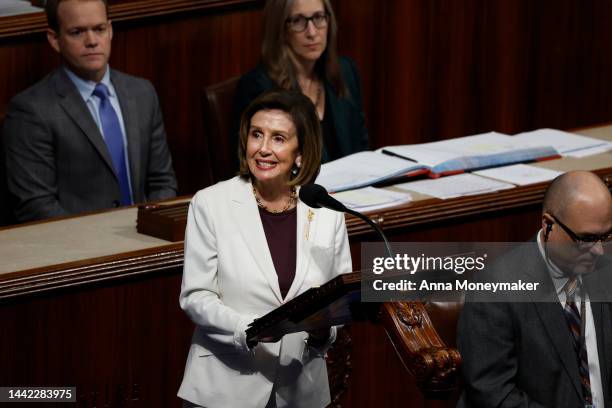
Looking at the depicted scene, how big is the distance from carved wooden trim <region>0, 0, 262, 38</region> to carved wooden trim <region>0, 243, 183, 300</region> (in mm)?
1330

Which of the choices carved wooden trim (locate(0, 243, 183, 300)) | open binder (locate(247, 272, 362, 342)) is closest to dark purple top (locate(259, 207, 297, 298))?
open binder (locate(247, 272, 362, 342))

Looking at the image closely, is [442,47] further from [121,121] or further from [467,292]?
[467,292]

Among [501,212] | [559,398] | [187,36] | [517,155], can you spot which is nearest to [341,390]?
[559,398]

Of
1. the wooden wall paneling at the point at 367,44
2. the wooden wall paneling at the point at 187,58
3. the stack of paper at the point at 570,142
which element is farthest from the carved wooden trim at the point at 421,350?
the wooden wall paneling at the point at 367,44

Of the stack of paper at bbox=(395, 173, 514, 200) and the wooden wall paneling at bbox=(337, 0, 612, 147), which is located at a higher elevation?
the wooden wall paneling at bbox=(337, 0, 612, 147)

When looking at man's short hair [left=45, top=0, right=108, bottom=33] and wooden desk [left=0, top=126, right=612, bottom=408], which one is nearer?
wooden desk [left=0, top=126, right=612, bottom=408]

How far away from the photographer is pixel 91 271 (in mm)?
3016

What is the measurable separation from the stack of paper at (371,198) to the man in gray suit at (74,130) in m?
0.78

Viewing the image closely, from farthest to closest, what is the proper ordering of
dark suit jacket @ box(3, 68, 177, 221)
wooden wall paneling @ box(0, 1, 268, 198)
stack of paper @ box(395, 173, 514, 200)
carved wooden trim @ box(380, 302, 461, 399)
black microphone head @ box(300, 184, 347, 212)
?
1. wooden wall paneling @ box(0, 1, 268, 198)
2. dark suit jacket @ box(3, 68, 177, 221)
3. stack of paper @ box(395, 173, 514, 200)
4. black microphone head @ box(300, 184, 347, 212)
5. carved wooden trim @ box(380, 302, 461, 399)

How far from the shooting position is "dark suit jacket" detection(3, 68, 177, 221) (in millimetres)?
3811

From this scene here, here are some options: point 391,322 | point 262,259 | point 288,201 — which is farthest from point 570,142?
point 391,322

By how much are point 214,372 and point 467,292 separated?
1.86 feet

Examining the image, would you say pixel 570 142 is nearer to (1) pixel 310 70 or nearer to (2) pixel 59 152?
(1) pixel 310 70

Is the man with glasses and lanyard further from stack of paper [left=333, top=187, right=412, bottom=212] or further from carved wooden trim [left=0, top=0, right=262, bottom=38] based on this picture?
carved wooden trim [left=0, top=0, right=262, bottom=38]
